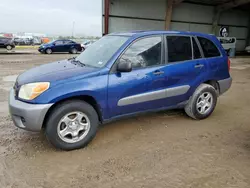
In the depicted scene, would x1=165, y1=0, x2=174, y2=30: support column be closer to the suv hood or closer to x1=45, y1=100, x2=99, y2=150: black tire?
the suv hood

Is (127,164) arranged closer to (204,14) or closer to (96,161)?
(96,161)

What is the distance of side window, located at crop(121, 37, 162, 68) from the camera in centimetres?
353

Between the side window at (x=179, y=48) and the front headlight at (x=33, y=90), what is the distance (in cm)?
209

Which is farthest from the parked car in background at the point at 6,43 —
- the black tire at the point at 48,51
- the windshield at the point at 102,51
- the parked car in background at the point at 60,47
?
the windshield at the point at 102,51

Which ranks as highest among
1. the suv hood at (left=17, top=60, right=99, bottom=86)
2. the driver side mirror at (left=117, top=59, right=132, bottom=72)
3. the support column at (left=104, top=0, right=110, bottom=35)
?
the support column at (left=104, top=0, right=110, bottom=35)

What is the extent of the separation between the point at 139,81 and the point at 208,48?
1832 mm

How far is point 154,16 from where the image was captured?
17.2 metres

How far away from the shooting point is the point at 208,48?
4.43 meters

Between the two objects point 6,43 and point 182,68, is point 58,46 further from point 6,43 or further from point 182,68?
point 182,68

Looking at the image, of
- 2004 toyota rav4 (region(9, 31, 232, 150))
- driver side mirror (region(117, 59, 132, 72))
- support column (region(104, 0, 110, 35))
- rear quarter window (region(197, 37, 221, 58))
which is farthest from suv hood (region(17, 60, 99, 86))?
support column (region(104, 0, 110, 35))

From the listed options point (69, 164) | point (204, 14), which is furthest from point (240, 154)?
point (204, 14)

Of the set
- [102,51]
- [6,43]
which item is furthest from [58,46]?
[102,51]

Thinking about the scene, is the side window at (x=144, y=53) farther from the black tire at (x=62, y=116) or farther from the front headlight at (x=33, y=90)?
the front headlight at (x=33, y=90)

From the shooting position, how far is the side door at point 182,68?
12.7 ft
